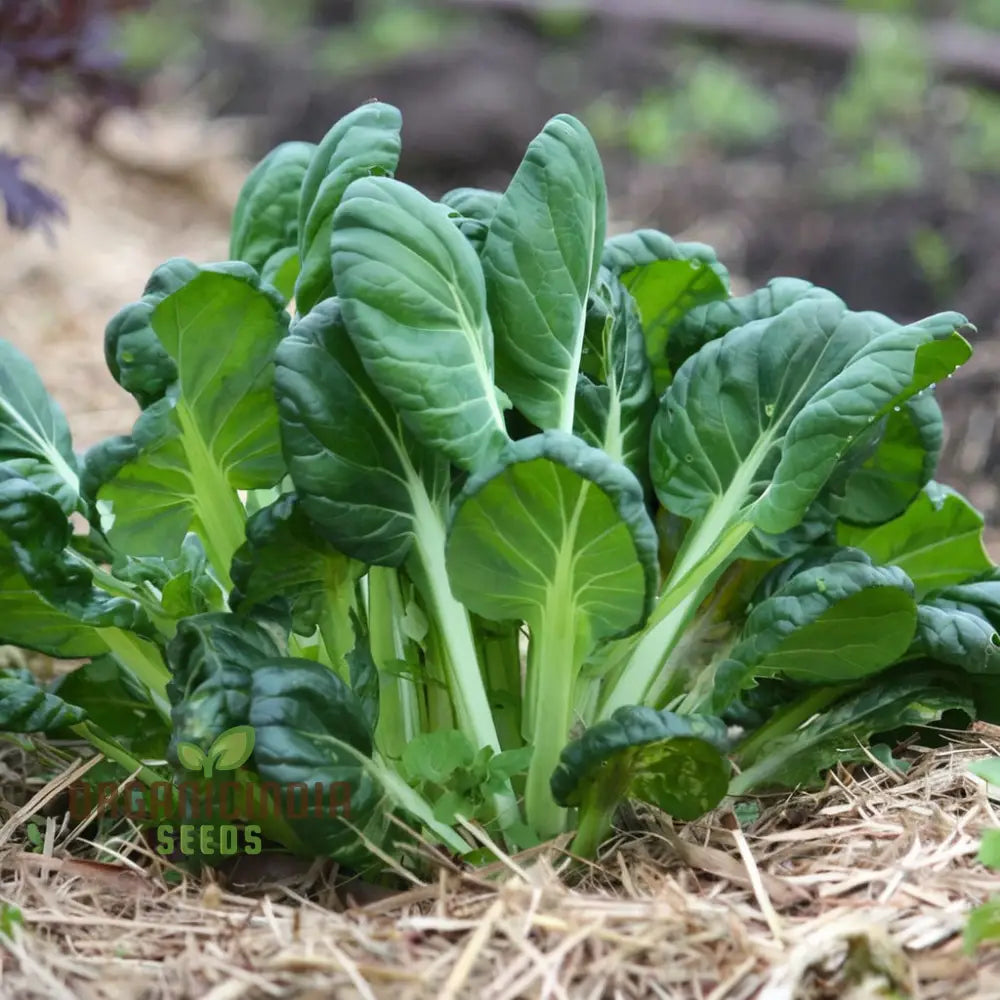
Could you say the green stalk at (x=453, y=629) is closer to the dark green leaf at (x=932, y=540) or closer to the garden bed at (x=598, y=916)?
the garden bed at (x=598, y=916)

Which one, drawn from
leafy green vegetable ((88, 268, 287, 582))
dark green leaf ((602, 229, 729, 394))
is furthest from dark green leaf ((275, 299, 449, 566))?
dark green leaf ((602, 229, 729, 394))

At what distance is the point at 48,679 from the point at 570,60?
16.2 ft

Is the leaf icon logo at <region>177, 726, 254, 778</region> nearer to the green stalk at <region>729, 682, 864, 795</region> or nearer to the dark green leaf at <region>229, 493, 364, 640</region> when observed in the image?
the dark green leaf at <region>229, 493, 364, 640</region>

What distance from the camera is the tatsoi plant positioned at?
4.42ft

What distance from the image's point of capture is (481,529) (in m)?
1.34

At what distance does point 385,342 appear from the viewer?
4.32ft

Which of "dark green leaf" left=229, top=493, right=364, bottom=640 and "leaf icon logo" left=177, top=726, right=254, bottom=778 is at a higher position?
"dark green leaf" left=229, top=493, right=364, bottom=640

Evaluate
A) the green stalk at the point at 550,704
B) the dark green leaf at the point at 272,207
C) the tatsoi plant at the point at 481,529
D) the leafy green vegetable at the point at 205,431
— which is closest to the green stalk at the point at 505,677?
the tatsoi plant at the point at 481,529

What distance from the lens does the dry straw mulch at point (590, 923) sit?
1.21 metres

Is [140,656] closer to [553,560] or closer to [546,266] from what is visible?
[553,560]

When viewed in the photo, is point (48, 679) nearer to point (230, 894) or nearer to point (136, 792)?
point (136, 792)

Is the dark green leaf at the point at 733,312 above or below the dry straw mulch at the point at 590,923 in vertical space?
above

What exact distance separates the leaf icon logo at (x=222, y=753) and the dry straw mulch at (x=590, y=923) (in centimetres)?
14

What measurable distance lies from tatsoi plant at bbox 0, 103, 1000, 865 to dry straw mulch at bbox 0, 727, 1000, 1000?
0.27 ft
